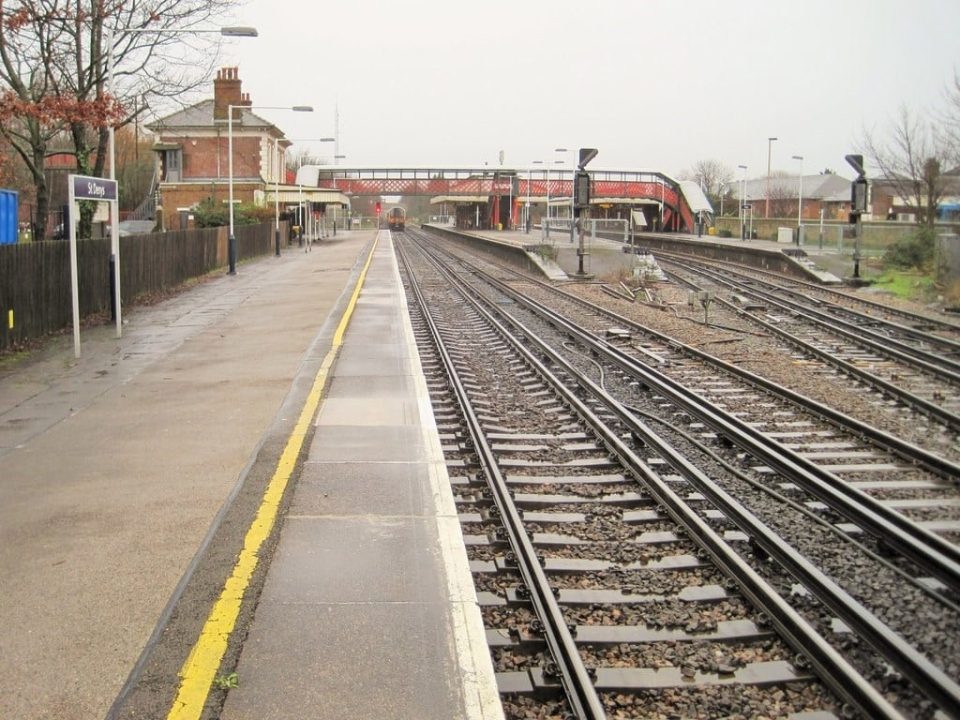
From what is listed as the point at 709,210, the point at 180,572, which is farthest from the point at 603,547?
the point at 709,210

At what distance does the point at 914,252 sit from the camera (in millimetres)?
32719

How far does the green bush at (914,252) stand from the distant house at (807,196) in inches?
2277

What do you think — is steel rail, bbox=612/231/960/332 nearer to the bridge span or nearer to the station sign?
the station sign

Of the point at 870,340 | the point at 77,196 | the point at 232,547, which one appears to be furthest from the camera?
the point at 870,340

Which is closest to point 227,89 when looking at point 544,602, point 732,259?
point 732,259

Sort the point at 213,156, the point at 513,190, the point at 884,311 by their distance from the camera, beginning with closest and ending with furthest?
the point at 884,311 < the point at 213,156 < the point at 513,190

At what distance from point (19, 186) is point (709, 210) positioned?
48.7m

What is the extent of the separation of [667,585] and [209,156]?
66.3 metres

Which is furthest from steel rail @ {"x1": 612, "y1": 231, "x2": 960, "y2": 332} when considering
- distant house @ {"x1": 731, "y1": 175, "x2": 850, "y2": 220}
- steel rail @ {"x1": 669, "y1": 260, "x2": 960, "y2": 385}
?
distant house @ {"x1": 731, "y1": 175, "x2": 850, "y2": 220}

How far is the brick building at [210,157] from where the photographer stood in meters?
64.6

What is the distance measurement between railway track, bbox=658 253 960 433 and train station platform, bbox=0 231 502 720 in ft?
20.2

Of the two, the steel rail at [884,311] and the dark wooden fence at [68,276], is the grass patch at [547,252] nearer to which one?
the steel rail at [884,311]

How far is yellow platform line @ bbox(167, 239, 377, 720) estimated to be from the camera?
4121 mm

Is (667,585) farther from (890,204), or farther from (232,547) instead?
(890,204)
